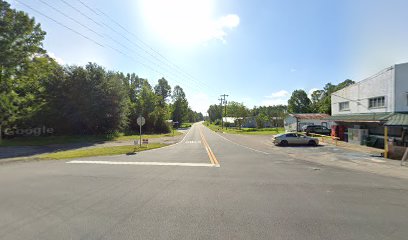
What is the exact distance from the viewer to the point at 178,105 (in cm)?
10062

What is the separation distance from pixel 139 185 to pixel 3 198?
12.8 feet

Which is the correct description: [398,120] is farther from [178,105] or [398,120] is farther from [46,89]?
[178,105]

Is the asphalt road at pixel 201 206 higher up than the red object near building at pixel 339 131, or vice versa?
the red object near building at pixel 339 131

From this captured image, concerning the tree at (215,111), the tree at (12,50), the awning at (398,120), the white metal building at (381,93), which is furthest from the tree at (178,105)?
the awning at (398,120)

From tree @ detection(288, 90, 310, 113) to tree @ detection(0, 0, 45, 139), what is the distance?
93165 mm

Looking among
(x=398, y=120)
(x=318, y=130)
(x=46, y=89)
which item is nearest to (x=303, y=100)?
(x=318, y=130)

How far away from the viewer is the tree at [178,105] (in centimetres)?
10024

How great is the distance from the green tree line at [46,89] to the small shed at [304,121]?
105 ft

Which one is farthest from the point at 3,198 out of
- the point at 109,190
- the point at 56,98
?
the point at 56,98

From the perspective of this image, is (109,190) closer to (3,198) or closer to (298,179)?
(3,198)

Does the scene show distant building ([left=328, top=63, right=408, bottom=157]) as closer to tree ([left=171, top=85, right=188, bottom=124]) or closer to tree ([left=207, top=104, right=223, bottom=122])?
tree ([left=171, top=85, right=188, bottom=124])

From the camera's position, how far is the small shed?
41191mm

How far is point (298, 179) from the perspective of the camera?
30.9ft

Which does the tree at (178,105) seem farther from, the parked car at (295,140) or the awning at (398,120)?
the awning at (398,120)
